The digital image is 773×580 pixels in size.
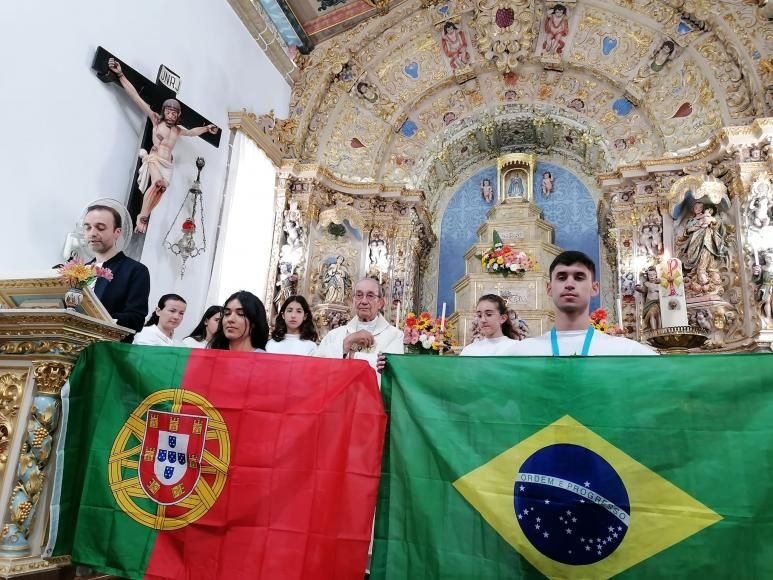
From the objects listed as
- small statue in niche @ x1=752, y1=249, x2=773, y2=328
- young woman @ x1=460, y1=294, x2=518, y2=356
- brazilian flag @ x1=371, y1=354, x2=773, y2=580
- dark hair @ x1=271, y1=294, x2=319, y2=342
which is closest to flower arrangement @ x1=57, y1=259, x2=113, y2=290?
brazilian flag @ x1=371, y1=354, x2=773, y2=580

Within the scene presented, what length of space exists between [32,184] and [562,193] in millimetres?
10072

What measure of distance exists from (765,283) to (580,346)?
6308 millimetres

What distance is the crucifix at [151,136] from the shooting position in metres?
6.38

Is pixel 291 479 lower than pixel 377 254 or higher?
lower

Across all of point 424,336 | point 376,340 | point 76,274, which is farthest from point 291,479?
point 424,336

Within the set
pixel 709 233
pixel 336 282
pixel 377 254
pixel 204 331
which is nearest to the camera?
pixel 204 331

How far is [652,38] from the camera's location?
9625 mm

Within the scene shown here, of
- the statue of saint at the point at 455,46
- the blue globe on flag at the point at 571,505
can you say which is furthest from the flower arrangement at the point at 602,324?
the statue of saint at the point at 455,46

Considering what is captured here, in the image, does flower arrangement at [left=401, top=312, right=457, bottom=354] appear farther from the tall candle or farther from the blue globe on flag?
the blue globe on flag

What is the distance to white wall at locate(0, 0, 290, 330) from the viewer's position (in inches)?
195

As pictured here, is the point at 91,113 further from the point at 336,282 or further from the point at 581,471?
the point at 581,471

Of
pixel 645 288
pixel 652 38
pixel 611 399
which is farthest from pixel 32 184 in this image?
pixel 652 38

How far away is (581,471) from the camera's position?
2.12 meters

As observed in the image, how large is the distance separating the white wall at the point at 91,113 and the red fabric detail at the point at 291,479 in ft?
11.9
